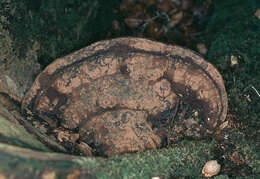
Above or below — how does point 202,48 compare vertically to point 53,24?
below

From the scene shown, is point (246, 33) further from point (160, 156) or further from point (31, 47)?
point (31, 47)

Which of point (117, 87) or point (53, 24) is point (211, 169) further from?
point (53, 24)

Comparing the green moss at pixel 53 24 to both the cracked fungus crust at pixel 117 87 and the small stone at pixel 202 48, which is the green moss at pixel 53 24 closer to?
the cracked fungus crust at pixel 117 87

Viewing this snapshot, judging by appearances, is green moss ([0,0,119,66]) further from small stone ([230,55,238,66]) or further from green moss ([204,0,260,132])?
small stone ([230,55,238,66])

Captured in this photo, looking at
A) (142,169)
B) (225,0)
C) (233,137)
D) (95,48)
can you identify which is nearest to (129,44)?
(95,48)

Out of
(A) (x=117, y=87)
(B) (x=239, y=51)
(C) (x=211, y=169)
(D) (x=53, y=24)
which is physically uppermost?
(D) (x=53, y=24)

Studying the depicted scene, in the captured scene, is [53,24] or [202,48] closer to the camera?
[53,24]

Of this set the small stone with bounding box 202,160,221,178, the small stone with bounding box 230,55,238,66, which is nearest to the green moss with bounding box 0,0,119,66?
the small stone with bounding box 230,55,238,66

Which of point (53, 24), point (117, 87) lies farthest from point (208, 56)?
point (53, 24)
